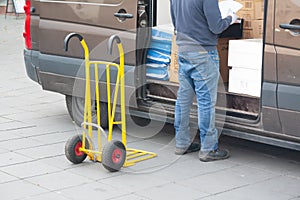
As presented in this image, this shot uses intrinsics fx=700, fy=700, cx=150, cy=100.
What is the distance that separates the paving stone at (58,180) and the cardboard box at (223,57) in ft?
6.10

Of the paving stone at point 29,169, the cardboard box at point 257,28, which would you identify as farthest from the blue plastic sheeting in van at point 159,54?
the paving stone at point 29,169

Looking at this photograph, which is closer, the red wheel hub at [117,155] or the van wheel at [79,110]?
the red wheel hub at [117,155]

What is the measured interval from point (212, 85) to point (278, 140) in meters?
0.79

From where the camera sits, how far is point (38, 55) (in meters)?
7.78

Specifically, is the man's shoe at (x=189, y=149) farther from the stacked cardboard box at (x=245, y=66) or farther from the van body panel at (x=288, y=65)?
the van body panel at (x=288, y=65)

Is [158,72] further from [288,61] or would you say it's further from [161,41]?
[288,61]

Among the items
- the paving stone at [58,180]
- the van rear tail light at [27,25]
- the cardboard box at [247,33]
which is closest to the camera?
the paving stone at [58,180]

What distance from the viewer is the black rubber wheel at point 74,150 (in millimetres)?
6172

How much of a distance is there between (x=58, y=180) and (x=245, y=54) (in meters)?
1.96

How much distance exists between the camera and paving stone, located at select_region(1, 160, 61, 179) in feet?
19.7

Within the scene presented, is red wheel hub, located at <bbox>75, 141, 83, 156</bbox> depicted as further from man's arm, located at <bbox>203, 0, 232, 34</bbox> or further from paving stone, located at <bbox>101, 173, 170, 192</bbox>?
man's arm, located at <bbox>203, 0, 232, 34</bbox>

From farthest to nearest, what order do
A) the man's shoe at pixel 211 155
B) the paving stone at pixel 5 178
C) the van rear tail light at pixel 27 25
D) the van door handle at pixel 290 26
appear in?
the van rear tail light at pixel 27 25 < the man's shoe at pixel 211 155 < the paving stone at pixel 5 178 < the van door handle at pixel 290 26

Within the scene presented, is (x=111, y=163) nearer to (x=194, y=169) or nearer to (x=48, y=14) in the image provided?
(x=194, y=169)

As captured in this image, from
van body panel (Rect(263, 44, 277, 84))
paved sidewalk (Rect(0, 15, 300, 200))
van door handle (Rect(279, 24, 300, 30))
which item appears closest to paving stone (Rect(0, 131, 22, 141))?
paved sidewalk (Rect(0, 15, 300, 200))
